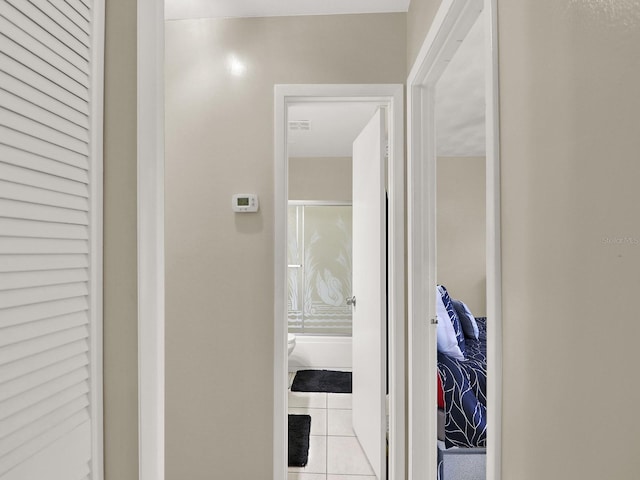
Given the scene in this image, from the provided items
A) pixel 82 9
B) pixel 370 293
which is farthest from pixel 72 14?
pixel 370 293

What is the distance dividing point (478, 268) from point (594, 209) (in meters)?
4.11

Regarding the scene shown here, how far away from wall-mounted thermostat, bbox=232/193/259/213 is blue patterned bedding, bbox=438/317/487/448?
1.41 m

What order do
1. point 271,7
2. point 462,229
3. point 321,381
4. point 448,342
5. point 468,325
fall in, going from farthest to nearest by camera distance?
point 462,229
point 321,381
point 468,325
point 448,342
point 271,7

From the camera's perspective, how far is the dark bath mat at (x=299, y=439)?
2.51m

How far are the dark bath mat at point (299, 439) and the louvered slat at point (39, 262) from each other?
2207 millimetres

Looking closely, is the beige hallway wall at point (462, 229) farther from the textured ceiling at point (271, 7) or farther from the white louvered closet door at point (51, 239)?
the white louvered closet door at point (51, 239)

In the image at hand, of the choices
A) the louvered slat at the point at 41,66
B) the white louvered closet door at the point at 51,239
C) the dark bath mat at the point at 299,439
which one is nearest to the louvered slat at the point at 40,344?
the white louvered closet door at the point at 51,239

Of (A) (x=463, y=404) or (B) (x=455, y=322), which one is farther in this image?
(B) (x=455, y=322)

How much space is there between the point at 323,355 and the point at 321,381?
1.65 feet

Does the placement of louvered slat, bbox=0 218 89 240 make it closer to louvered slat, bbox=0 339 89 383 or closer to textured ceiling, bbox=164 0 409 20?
louvered slat, bbox=0 339 89 383

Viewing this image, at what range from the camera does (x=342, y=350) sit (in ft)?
14.8

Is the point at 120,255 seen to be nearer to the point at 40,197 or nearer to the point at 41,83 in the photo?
the point at 40,197

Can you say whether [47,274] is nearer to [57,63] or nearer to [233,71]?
[57,63]

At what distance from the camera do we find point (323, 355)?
4527mm
